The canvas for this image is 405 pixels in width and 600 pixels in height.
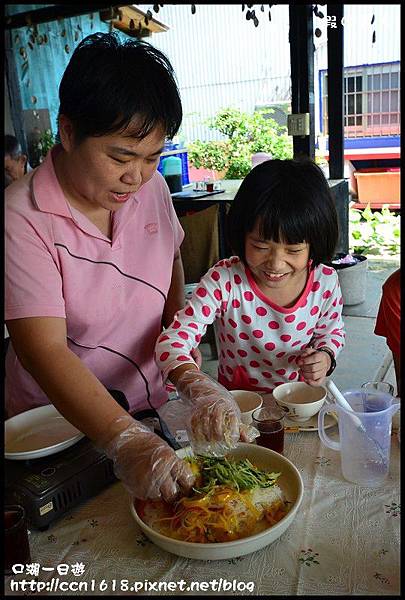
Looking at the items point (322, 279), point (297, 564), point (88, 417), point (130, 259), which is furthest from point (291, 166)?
point (297, 564)

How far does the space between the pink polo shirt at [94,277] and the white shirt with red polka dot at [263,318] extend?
161 millimetres

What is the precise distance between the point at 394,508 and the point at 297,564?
229 millimetres

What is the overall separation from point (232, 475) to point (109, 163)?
68 cm

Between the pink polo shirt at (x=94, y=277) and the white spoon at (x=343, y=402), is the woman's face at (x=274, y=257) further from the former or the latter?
the white spoon at (x=343, y=402)

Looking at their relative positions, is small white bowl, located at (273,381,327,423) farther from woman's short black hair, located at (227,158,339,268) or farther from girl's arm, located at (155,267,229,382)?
woman's short black hair, located at (227,158,339,268)

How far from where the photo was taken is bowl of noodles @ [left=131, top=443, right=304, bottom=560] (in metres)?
0.81

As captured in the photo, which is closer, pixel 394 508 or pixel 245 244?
pixel 394 508

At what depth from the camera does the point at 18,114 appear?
5.82 metres

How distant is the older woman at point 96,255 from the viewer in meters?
0.99

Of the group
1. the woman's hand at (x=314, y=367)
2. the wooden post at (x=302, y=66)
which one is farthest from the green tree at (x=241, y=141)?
the woman's hand at (x=314, y=367)

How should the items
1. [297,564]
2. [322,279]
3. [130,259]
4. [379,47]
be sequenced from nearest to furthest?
1. [297,564]
2. [130,259]
3. [322,279]
4. [379,47]

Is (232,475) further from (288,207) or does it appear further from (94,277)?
(288,207)

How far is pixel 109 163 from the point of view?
109 centimetres

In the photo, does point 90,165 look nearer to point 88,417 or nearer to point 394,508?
point 88,417
